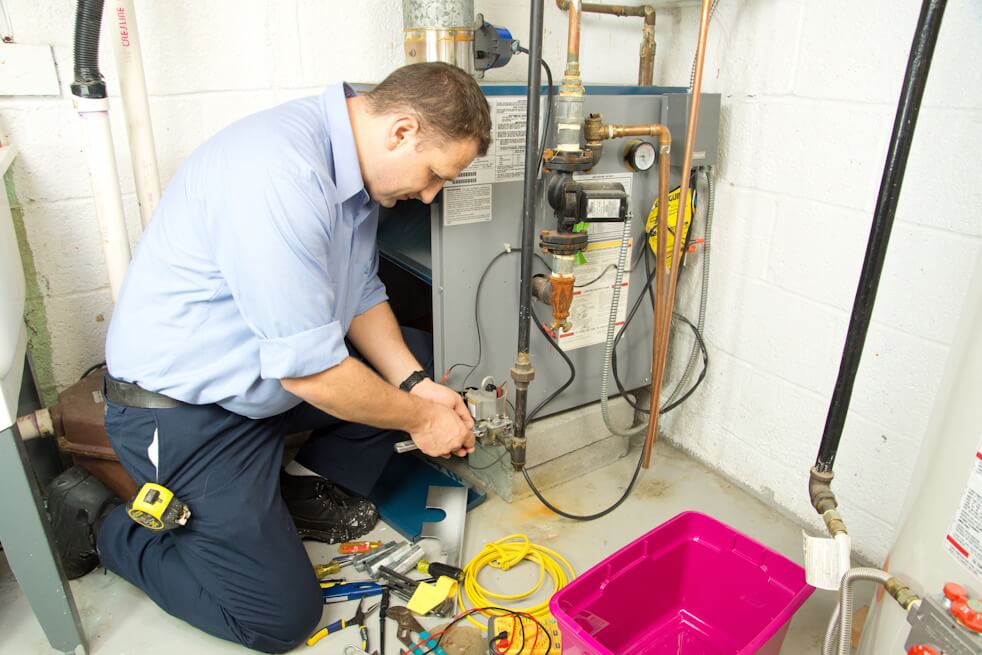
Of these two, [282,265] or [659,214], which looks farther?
[659,214]

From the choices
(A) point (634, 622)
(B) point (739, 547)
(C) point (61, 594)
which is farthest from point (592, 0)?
(C) point (61, 594)

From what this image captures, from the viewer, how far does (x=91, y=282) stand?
1.47m

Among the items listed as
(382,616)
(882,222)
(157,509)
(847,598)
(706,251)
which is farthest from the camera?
(706,251)

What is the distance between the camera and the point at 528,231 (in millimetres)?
1315

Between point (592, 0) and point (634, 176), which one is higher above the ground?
point (592, 0)

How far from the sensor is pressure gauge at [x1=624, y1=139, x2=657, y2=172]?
1.46 metres

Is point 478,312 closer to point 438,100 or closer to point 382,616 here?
point 438,100

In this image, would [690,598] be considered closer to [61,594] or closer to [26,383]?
[61,594]

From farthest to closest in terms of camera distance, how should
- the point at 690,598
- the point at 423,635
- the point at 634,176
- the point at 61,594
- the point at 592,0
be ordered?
the point at 592,0, the point at 634,176, the point at 690,598, the point at 423,635, the point at 61,594

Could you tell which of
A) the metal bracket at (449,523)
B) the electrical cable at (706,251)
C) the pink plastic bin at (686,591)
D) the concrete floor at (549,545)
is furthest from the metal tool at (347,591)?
the electrical cable at (706,251)

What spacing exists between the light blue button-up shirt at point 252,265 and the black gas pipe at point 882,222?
0.77 meters

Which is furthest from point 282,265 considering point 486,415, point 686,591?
point 686,591

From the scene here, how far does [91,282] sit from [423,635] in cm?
101

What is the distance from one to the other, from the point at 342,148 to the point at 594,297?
2.25ft
